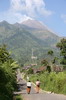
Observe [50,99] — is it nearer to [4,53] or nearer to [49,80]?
[49,80]

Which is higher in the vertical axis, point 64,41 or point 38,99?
point 64,41

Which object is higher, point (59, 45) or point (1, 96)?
point (59, 45)

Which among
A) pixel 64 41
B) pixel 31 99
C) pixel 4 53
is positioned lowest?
pixel 31 99

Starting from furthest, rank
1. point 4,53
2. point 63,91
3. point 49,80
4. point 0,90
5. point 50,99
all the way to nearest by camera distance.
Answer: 1. point 4,53
2. point 49,80
3. point 63,91
4. point 50,99
5. point 0,90

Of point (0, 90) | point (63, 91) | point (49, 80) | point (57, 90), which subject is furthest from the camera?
point (49, 80)

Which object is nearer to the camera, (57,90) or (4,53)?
(57,90)

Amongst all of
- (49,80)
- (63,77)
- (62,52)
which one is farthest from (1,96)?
(62,52)

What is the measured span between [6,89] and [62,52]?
68.0 metres

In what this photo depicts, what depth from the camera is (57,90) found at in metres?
32.5

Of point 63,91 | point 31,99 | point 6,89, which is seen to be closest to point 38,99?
point 31,99

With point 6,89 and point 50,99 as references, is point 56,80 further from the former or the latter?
point 6,89

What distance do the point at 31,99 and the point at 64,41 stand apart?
67274mm

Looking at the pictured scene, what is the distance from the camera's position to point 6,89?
20484mm

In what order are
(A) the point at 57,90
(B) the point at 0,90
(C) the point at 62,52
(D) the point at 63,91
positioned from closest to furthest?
(B) the point at 0,90 → (D) the point at 63,91 → (A) the point at 57,90 → (C) the point at 62,52
